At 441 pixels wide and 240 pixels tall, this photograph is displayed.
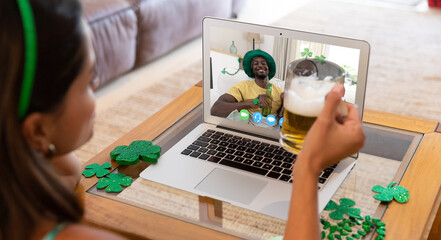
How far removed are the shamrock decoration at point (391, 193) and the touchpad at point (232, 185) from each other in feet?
0.79

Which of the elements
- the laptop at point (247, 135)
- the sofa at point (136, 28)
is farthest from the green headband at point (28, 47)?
the sofa at point (136, 28)

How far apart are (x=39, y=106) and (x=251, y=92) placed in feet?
2.18

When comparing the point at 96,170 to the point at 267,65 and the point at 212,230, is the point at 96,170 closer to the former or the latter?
the point at 212,230

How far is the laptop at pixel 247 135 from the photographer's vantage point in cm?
111

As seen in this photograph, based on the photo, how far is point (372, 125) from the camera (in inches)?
55.8

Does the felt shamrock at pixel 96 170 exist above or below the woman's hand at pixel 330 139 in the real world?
below

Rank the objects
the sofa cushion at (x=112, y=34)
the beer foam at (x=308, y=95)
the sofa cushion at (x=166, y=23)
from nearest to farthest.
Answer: the beer foam at (x=308, y=95) → the sofa cushion at (x=112, y=34) → the sofa cushion at (x=166, y=23)

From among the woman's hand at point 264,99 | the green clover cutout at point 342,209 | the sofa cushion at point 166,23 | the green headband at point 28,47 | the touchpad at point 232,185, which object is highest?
the green headband at point 28,47

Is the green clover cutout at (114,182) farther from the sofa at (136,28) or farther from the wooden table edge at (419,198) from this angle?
the sofa at (136,28)

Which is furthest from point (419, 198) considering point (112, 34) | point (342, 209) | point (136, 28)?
point (136, 28)

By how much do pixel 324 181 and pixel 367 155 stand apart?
0.63ft

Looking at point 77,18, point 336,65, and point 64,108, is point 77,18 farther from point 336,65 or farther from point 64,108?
point 336,65

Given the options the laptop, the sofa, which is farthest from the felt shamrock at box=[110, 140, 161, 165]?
the sofa

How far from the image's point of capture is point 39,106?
2.19 feet
